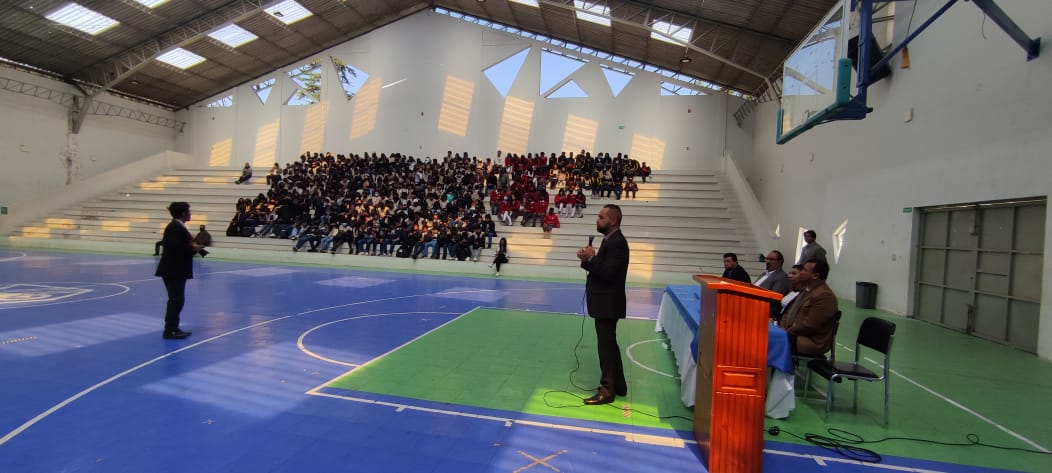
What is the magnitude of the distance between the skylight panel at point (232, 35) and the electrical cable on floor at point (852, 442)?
2403 cm

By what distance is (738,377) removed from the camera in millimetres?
3016

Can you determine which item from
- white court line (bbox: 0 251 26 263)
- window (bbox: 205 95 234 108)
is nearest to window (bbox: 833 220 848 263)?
white court line (bbox: 0 251 26 263)

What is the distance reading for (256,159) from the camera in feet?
83.7

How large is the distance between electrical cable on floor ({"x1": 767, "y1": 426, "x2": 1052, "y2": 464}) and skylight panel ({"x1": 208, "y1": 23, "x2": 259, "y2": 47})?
946 inches

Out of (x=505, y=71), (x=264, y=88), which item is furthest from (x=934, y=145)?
(x=264, y=88)

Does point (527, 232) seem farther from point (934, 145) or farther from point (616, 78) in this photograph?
point (934, 145)

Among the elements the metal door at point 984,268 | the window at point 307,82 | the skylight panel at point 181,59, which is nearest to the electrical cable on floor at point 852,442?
the metal door at point 984,268

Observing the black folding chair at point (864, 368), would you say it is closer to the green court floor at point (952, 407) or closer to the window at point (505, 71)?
the green court floor at point (952, 407)

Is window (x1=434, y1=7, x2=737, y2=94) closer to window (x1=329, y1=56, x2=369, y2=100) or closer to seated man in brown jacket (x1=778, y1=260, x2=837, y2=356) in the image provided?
window (x1=329, y1=56, x2=369, y2=100)

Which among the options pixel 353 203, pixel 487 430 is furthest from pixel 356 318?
pixel 353 203

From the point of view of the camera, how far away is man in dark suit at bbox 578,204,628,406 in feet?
13.0

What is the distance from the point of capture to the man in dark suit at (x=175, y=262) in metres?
5.83

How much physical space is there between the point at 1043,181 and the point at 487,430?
8.03m

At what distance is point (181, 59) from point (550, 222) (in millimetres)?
19203
